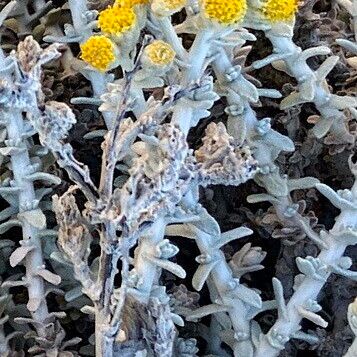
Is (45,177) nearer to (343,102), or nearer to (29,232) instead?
(29,232)

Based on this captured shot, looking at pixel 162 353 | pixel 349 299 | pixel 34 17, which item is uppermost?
pixel 34 17

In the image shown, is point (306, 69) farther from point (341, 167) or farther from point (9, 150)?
point (9, 150)

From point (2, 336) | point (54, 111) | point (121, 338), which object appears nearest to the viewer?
point (54, 111)

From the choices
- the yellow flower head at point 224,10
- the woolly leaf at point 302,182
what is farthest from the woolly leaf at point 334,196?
the yellow flower head at point 224,10

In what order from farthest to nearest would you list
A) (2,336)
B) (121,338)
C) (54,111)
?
(2,336) < (121,338) < (54,111)

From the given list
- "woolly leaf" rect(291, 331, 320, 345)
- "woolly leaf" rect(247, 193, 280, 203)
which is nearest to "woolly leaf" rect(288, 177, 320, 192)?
"woolly leaf" rect(247, 193, 280, 203)

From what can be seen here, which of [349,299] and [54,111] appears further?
[349,299]

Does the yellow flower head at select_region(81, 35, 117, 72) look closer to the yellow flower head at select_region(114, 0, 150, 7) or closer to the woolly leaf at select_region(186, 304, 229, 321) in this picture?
the yellow flower head at select_region(114, 0, 150, 7)

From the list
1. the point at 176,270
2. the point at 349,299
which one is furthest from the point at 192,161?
the point at 349,299
